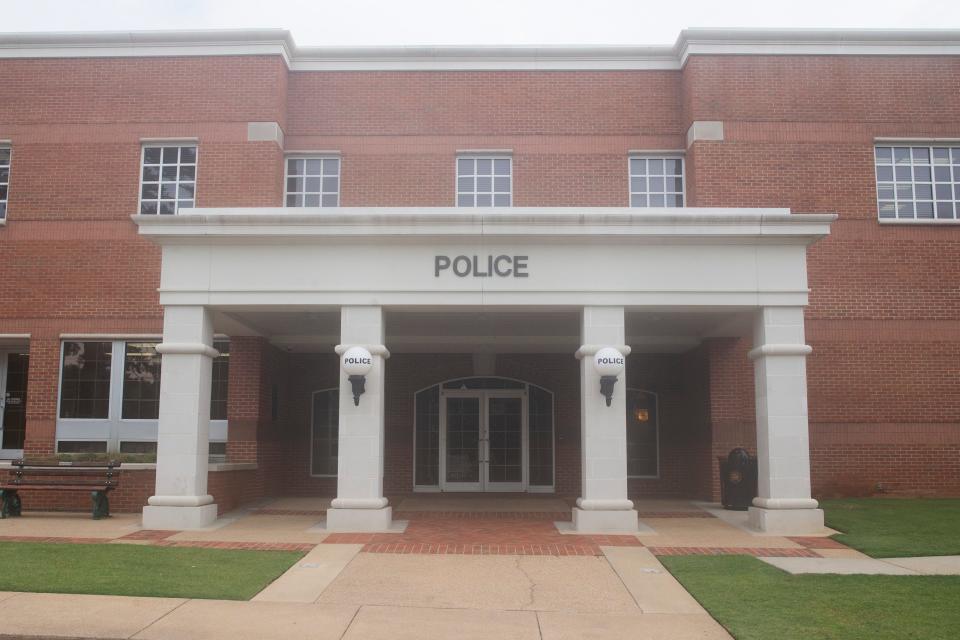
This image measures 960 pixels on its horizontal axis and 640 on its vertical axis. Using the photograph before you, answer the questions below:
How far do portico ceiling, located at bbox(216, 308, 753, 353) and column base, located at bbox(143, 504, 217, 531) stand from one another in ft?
10.6

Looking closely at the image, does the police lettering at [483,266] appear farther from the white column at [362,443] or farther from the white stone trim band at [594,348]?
the white stone trim band at [594,348]

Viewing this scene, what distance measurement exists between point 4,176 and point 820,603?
17491mm

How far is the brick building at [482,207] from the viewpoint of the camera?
664 inches

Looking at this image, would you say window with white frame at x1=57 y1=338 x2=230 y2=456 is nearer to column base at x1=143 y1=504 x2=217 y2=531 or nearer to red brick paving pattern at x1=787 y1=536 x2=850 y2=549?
column base at x1=143 y1=504 x2=217 y2=531

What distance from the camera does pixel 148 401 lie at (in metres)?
16.9

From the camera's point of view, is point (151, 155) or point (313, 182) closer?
point (151, 155)

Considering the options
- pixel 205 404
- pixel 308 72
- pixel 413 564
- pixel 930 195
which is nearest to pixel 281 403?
pixel 205 404

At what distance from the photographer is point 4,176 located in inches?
710

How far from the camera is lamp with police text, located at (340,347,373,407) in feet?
41.4

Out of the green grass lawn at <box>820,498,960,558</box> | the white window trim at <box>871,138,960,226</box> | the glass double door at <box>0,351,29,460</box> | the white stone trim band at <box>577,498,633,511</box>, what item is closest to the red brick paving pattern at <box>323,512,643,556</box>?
the white stone trim band at <box>577,498,633,511</box>

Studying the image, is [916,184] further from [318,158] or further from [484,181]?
[318,158]

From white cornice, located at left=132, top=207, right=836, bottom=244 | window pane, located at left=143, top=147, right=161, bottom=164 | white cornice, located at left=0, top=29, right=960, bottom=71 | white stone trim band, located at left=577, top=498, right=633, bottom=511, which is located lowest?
white stone trim band, located at left=577, top=498, right=633, bottom=511

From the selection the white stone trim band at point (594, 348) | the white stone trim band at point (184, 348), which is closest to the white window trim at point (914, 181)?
the white stone trim band at point (594, 348)

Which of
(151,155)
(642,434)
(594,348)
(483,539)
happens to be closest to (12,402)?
(151,155)
